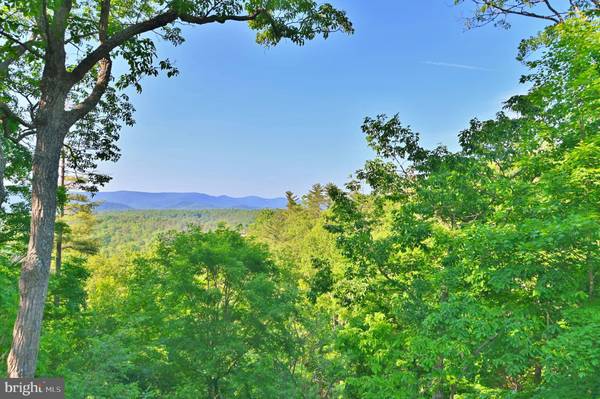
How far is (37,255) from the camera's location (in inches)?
223

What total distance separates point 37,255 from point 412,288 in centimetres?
892

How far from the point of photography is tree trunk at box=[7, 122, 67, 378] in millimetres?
5469

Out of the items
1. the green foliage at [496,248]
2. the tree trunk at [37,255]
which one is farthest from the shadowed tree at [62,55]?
the green foliage at [496,248]

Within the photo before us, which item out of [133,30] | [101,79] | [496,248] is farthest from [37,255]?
[496,248]

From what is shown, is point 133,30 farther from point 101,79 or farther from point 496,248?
point 496,248

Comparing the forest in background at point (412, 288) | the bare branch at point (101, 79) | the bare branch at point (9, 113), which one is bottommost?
the forest in background at point (412, 288)

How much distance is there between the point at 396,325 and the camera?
1286cm

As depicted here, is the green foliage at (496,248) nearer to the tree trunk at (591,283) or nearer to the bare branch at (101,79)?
the tree trunk at (591,283)

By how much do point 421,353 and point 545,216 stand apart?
3823 millimetres

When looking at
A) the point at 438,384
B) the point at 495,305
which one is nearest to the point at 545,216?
the point at 495,305

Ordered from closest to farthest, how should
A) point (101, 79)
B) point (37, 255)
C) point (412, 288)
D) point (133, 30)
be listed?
point (37, 255)
point (133, 30)
point (101, 79)
point (412, 288)

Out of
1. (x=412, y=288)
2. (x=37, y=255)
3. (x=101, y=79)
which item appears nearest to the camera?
(x=37, y=255)

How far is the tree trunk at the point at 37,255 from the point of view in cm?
547

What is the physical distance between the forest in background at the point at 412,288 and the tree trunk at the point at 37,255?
250mm
